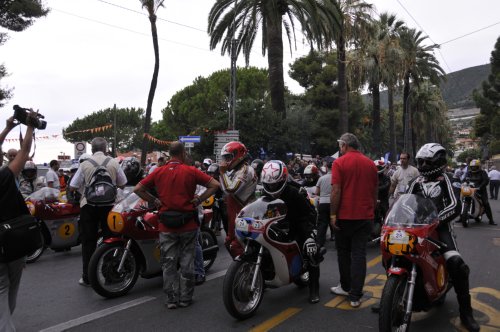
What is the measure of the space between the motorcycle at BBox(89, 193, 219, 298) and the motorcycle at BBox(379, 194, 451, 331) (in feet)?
9.78

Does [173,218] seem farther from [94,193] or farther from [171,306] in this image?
[94,193]

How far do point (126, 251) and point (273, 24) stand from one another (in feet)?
44.4

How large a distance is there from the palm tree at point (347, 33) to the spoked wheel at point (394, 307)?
2094 cm

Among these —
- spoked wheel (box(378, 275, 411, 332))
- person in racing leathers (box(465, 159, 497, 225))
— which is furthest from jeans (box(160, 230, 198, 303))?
person in racing leathers (box(465, 159, 497, 225))

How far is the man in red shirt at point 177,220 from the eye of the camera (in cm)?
529

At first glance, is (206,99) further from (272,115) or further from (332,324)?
(332,324)

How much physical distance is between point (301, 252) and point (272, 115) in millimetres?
15778

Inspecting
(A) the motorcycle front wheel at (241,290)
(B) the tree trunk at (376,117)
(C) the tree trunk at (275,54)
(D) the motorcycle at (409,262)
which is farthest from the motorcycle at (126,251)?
(B) the tree trunk at (376,117)

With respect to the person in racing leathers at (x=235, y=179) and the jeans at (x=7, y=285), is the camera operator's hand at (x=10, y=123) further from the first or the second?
the person in racing leathers at (x=235, y=179)

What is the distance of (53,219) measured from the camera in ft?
27.3

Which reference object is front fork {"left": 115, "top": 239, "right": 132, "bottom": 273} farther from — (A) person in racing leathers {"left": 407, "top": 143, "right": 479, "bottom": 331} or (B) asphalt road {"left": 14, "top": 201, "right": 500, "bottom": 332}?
(A) person in racing leathers {"left": 407, "top": 143, "right": 479, "bottom": 331}

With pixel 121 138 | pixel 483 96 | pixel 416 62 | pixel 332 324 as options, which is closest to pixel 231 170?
pixel 332 324

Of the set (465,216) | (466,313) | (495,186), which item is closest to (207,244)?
(466,313)

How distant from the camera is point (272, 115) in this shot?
68.3ft
